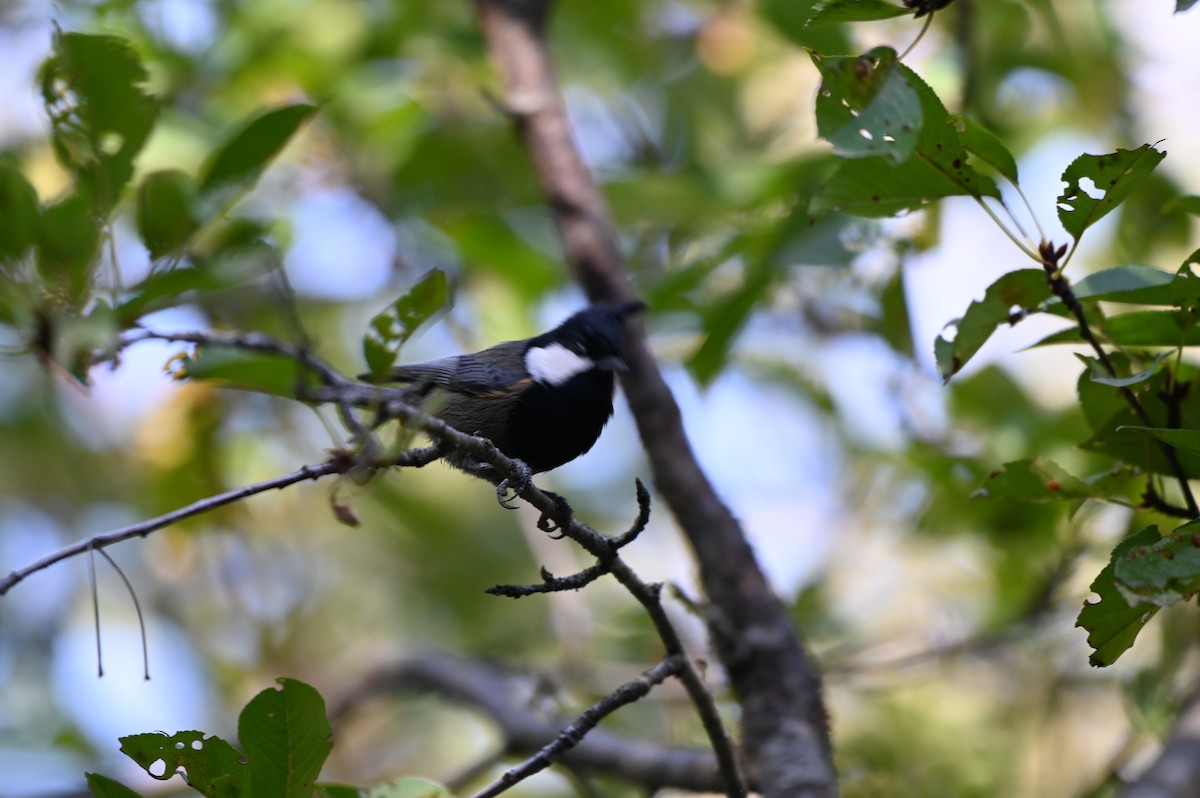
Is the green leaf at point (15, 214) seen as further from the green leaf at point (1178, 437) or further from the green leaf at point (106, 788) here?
the green leaf at point (1178, 437)

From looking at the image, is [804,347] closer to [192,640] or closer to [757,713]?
[757,713]

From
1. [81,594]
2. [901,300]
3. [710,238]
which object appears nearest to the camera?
[901,300]

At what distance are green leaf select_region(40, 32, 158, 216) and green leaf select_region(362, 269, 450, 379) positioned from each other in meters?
0.90

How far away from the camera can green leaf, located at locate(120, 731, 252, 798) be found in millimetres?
1591

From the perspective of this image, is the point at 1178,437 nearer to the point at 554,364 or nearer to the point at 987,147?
the point at 987,147

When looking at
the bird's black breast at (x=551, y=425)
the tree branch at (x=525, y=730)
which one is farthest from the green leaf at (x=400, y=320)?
the bird's black breast at (x=551, y=425)

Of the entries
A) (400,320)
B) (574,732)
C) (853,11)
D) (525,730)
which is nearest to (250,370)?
(400,320)

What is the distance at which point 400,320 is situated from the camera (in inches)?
49.8

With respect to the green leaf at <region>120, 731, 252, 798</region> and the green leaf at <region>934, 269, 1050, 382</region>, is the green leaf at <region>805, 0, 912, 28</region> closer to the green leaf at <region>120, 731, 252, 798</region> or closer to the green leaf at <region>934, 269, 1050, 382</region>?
the green leaf at <region>934, 269, 1050, 382</region>

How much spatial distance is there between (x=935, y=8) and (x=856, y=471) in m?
3.52

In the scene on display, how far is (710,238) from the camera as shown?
3754mm

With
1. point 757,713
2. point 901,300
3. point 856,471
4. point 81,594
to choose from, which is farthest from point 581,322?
point 81,594

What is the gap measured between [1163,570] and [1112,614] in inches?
6.0

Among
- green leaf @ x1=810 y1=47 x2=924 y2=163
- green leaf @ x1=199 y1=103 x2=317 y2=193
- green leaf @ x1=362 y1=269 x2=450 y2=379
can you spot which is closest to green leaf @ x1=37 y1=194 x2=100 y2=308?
green leaf @ x1=199 y1=103 x2=317 y2=193
